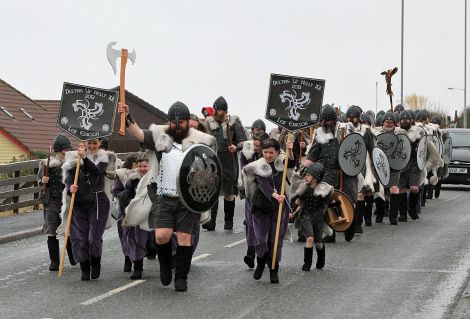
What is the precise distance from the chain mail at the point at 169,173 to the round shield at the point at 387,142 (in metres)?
8.68

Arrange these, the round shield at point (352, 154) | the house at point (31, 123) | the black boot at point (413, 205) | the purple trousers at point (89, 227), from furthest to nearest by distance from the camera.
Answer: the house at point (31, 123) → the black boot at point (413, 205) → the round shield at point (352, 154) → the purple trousers at point (89, 227)

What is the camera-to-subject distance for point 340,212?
15.5 meters

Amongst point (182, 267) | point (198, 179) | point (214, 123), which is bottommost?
point (182, 267)

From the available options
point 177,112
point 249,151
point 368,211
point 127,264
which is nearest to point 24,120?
point 368,211

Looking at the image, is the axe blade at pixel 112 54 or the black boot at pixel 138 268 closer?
the axe blade at pixel 112 54

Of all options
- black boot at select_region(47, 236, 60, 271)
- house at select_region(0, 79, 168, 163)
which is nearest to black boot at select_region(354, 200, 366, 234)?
black boot at select_region(47, 236, 60, 271)

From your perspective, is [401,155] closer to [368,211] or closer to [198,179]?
[368,211]

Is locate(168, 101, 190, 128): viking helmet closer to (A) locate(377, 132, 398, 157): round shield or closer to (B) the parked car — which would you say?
(A) locate(377, 132, 398, 157): round shield

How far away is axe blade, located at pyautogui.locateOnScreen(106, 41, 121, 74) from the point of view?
12.0 m

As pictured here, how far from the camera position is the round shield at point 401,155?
1981 centimetres

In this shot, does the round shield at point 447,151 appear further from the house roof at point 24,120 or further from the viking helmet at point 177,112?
the house roof at point 24,120

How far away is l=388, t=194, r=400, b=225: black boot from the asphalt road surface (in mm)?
2618

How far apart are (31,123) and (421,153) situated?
4501cm

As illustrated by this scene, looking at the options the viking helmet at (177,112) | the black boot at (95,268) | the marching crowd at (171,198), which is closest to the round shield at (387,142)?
the marching crowd at (171,198)
